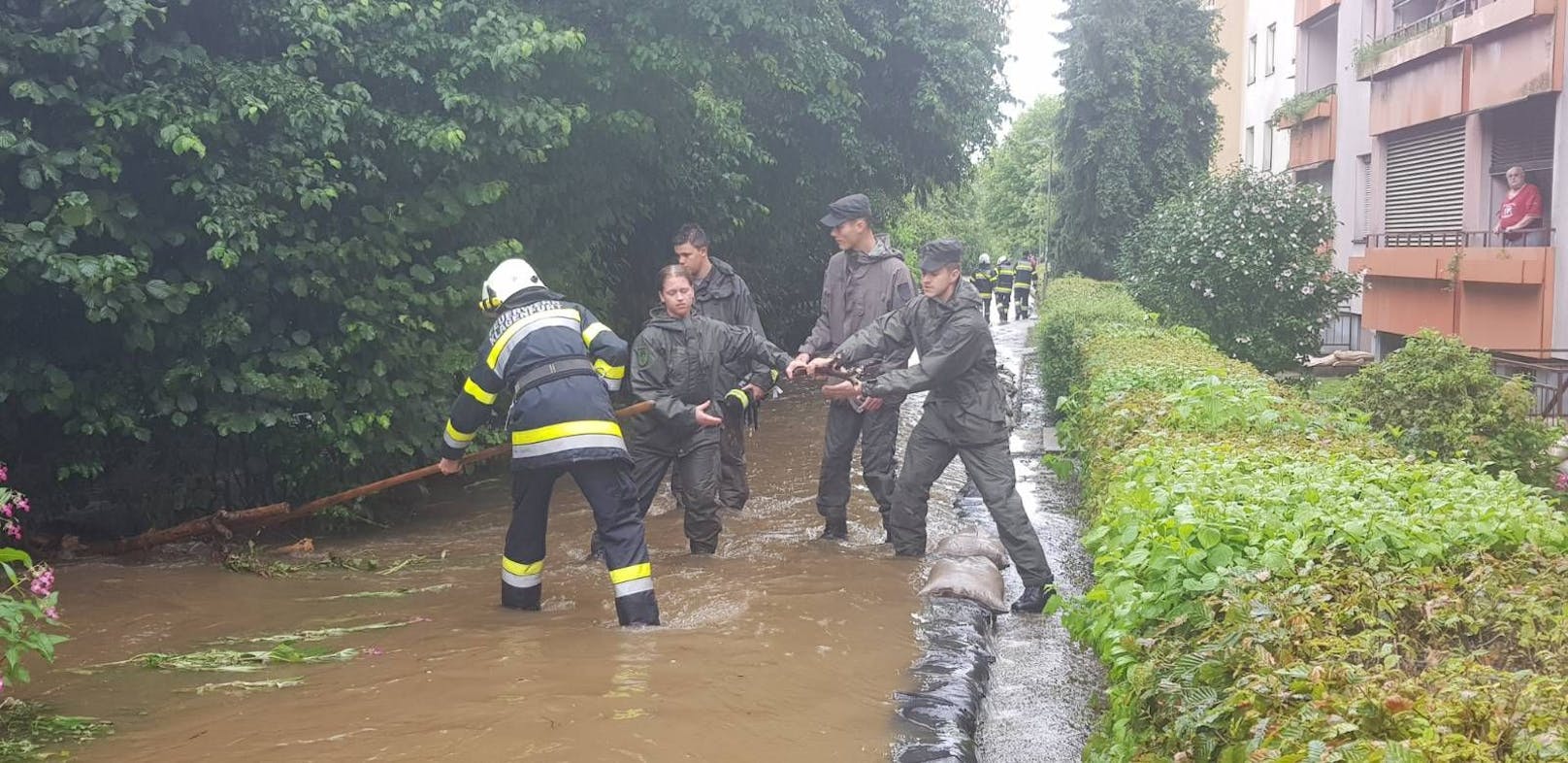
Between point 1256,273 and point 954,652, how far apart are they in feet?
34.8

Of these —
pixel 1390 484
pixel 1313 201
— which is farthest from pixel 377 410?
pixel 1313 201

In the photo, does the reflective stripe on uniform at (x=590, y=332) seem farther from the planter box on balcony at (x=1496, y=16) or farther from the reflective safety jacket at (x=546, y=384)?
the planter box on balcony at (x=1496, y=16)

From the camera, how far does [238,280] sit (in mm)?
8719

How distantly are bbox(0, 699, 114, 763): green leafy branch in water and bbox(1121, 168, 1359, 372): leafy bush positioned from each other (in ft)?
43.1

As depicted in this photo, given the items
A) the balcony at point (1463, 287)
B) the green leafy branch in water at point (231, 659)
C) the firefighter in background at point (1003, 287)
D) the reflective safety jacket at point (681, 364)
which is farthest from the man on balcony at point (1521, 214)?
the firefighter in background at point (1003, 287)

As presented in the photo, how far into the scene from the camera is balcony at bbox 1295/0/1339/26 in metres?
27.0

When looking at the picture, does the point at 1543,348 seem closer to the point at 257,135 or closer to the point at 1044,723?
the point at 1044,723

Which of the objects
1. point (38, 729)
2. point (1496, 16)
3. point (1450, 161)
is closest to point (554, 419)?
point (38, 729)

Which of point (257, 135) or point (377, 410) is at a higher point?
point (257, 135)

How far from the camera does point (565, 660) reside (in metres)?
6.23

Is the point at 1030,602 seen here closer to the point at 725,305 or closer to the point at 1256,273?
the point at 725,305

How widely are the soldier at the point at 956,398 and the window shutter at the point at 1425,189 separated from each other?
13628 millimetres

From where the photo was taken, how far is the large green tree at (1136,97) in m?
35.2

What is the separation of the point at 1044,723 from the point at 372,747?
2680mm
